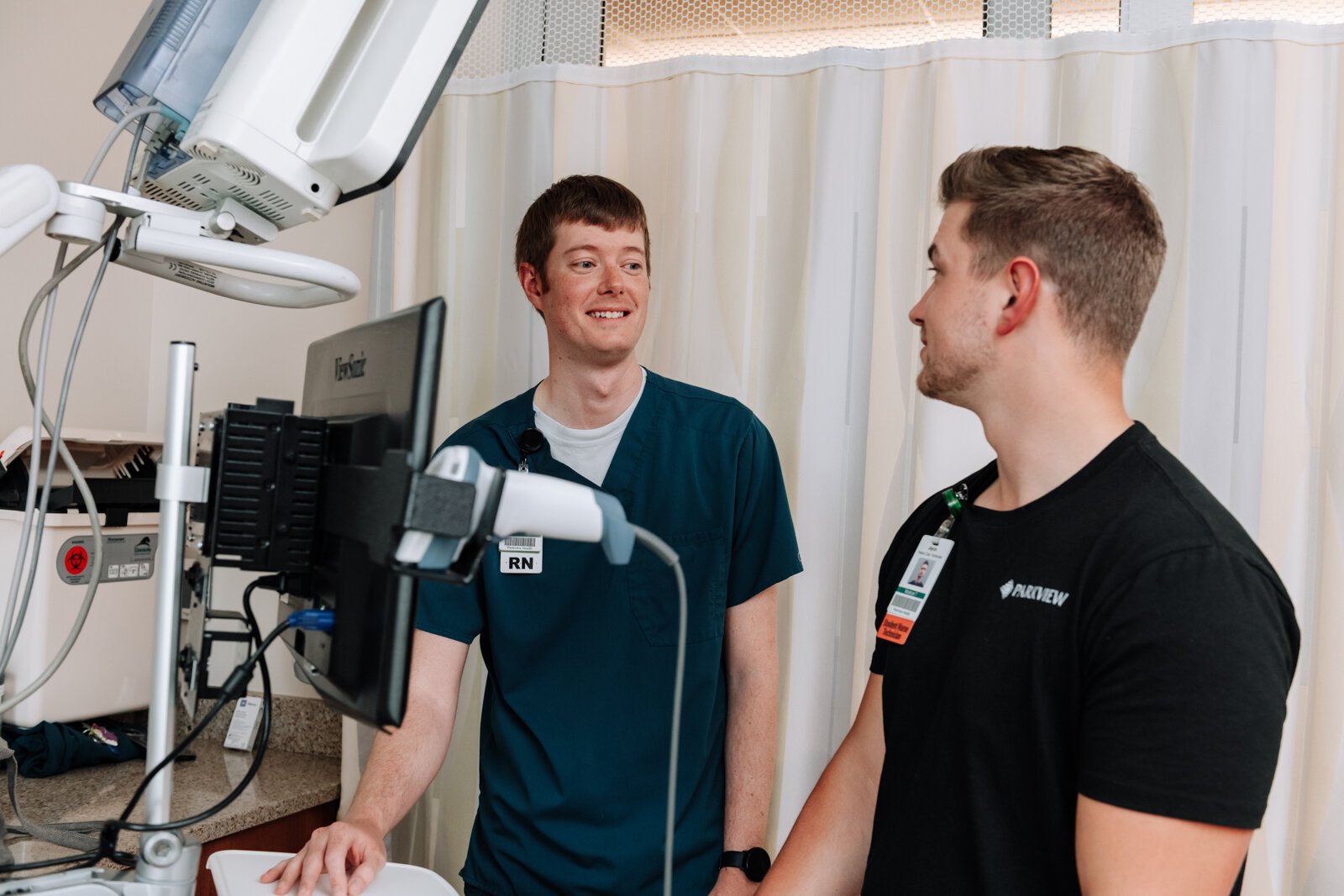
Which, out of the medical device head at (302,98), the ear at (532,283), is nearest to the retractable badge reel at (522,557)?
the ear at (532,283)

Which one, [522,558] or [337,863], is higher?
[522,558]

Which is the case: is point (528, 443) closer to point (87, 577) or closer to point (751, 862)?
point (751, 862)

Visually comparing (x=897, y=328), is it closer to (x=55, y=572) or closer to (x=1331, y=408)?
(x=1331, y=408)

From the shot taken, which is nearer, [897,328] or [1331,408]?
[1331,408]

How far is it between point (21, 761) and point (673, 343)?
1.42 meters

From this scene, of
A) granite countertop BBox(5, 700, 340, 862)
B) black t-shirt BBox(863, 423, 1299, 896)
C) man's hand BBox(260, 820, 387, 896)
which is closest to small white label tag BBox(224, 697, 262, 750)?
granite countertop BBox(5, 700, 340, 862)

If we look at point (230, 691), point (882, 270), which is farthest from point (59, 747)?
point (882, 270)

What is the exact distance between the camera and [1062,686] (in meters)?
1.08

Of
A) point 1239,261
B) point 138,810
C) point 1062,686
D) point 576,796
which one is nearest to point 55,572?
point 138,810

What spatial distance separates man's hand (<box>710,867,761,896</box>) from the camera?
1.59 m

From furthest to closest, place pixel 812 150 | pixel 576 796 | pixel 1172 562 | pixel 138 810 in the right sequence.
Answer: pixel 812 150 < pixel 138 810 < pixel 576 796 < pixel 1172 562

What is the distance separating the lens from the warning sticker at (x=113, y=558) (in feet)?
6.74

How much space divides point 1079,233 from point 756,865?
1.00 m

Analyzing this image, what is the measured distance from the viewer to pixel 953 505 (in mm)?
1373
